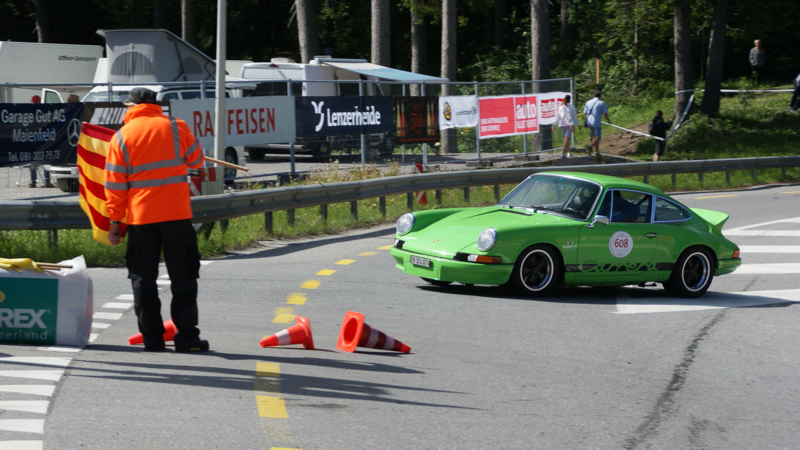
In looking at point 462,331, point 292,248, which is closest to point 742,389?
point 462,331

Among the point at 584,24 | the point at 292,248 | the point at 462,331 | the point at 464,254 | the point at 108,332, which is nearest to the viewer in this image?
the point at 108,332

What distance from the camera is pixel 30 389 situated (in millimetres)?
5418

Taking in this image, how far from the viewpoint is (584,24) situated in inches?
1780

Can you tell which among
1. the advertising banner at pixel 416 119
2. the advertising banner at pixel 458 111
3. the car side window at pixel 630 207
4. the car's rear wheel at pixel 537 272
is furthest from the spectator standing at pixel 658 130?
the car's rear wheel at pixel 537 272

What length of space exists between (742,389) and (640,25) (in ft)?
90.6

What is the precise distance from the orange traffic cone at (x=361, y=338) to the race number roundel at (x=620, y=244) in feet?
11.2

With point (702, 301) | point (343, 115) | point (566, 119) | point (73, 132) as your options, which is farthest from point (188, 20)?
point (702, 301)

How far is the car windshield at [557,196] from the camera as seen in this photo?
9.85m

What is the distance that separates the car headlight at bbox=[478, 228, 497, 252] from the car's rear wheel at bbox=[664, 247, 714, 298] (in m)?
2.31

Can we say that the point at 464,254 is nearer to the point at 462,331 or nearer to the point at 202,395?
the point at 462,331

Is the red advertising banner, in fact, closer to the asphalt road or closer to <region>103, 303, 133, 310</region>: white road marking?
the asphalt road

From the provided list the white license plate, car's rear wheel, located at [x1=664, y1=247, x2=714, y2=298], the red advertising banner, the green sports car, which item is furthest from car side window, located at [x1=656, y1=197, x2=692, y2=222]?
the red advertising banner

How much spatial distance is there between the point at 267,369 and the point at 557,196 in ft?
15.9

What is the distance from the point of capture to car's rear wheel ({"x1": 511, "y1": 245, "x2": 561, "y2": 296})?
9.39 meters
